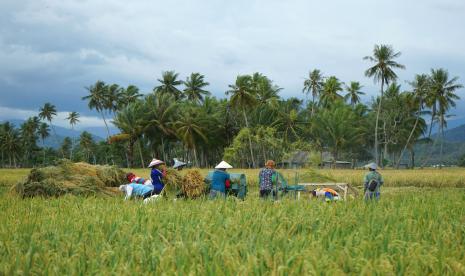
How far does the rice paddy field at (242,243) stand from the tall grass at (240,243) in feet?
0.03

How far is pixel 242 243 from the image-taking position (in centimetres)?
435

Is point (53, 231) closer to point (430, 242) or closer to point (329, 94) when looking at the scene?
point (430, 242)

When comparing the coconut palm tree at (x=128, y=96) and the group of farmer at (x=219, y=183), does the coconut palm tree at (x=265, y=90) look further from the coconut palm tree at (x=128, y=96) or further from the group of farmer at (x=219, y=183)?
the group of farmer at (x=219, y=183)

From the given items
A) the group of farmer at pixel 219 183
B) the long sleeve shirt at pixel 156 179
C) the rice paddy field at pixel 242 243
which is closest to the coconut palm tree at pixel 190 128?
the group of farmer at pixel 219 183

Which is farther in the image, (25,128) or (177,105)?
(25,128)

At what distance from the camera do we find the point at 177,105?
6191cm

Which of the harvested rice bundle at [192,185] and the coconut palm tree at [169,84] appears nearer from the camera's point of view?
the harvested rice bundle at [192,185]

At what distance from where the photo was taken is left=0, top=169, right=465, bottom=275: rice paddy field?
3373mm

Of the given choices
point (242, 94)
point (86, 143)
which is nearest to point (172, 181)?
point (242, 94)

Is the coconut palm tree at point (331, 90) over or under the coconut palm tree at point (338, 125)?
over

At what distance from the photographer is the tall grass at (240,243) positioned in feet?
11.1

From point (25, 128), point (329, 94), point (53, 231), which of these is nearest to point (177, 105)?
point (329, 94)

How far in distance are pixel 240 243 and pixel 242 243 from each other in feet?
0.35

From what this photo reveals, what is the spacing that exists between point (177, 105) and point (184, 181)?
1963 inches
